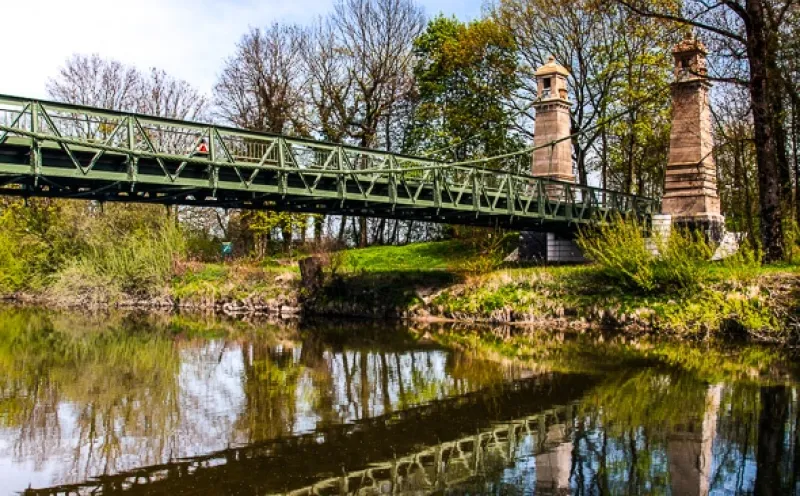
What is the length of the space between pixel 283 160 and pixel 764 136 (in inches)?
445

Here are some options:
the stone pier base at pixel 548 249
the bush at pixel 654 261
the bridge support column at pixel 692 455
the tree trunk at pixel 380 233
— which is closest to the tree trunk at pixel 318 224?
the tree trunk at pixel 380 233

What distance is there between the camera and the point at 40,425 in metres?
9.53

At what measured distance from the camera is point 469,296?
885 inches

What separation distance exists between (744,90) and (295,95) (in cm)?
2141

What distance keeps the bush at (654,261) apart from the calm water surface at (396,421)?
267 centimetres

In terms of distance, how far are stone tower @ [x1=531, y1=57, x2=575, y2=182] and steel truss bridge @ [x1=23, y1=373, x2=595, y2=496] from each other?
58.1ft

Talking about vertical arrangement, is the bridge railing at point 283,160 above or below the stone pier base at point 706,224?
above

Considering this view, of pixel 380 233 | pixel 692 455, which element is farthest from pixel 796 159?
pixel 380 233

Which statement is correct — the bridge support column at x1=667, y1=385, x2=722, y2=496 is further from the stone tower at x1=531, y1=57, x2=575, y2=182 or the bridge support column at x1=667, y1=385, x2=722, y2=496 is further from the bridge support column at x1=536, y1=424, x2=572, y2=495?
the stone tower at x1=531, y1=57, x2=575, y2=182

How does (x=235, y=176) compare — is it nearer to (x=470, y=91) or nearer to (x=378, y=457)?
(x=378, y=457)

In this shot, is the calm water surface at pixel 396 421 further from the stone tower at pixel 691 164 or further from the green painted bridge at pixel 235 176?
the stone tower at pixel 691 164

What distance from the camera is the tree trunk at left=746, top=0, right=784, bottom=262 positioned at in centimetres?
1742

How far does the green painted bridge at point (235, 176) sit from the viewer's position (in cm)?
1416

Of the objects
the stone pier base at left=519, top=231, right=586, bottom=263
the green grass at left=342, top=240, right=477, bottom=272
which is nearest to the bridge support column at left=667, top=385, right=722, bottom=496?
the stone pier base at left=519, top=231, right=586, bottom=263
